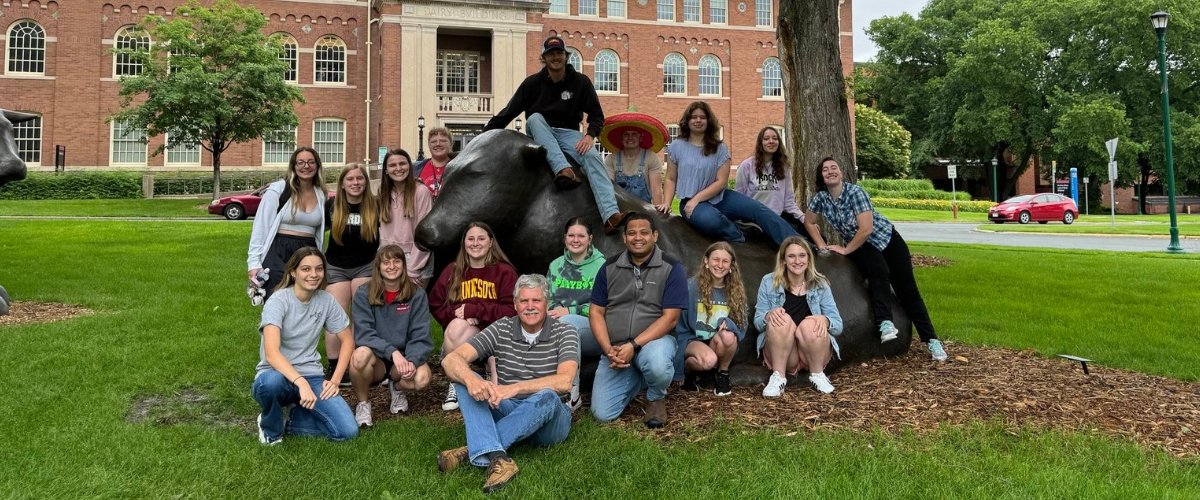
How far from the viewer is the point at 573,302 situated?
445cm

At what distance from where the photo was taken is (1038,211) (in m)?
27.8

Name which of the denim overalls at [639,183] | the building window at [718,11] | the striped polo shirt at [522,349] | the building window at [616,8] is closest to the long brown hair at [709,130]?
the denim overalls at [639,183]

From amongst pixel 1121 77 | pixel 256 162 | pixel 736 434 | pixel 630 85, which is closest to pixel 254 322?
pixel 736 434

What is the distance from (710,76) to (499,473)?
39.6 metres

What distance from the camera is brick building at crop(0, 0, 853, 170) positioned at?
32.1 metres

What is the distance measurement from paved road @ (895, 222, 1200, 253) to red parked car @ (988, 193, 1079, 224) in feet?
20.4

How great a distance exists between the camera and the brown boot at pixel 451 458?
3.28 metres

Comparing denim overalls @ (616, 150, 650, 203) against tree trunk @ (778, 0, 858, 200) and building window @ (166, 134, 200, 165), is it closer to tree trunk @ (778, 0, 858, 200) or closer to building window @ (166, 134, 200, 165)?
tree trunk @ (778, 0, 858, 200)

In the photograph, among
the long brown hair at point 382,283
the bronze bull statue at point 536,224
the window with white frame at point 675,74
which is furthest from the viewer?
the window with white frame at point 675,74

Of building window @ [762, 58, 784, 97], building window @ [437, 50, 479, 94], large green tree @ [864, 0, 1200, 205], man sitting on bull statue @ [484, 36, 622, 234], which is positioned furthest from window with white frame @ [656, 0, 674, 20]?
man sitting on bull statue @ [484, 36, 622, 234]

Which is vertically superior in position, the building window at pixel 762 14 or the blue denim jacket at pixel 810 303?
the building window at pixel 762 14

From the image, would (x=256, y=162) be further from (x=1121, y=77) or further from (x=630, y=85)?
(x=1121, y=77)

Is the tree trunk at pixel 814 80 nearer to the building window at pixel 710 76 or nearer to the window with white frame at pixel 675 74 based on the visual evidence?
the window with white frame at pixel 675 74

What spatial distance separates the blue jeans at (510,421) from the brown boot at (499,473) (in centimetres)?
10
